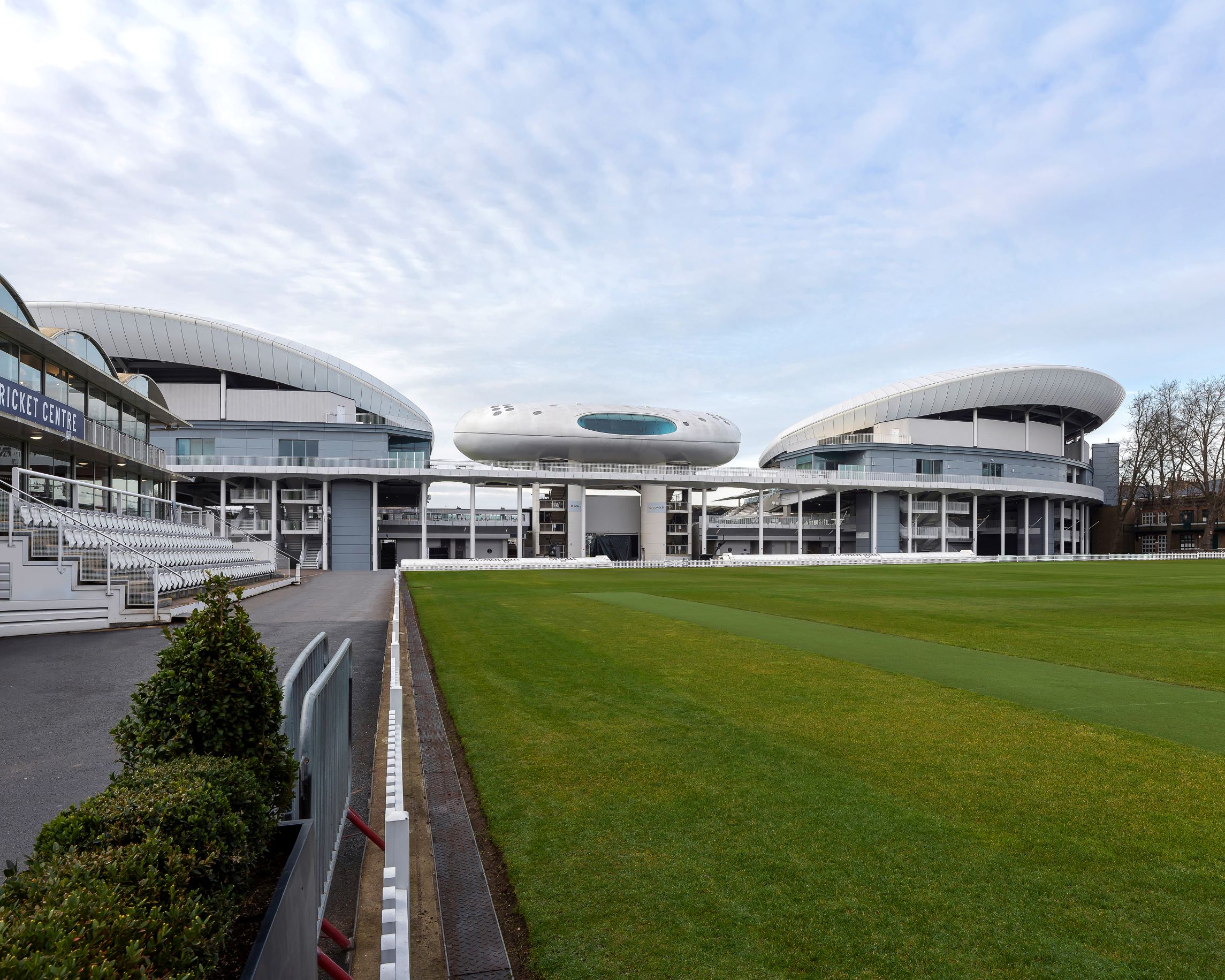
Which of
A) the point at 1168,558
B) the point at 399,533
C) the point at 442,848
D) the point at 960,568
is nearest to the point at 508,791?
the point at 442,848

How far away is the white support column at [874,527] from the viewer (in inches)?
2566

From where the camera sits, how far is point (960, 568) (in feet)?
146

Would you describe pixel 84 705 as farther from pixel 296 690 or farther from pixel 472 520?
pixel 472 520

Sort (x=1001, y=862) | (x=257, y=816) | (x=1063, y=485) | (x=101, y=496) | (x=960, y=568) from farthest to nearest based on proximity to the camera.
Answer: (x=1063, y=485) < (x=960, y=568) < (x=101, y=496) < (x=1001, y=862) < (x=257, y=816)

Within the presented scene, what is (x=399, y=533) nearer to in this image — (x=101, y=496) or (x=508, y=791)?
(x=101, y=496)

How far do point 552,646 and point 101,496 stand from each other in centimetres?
1884

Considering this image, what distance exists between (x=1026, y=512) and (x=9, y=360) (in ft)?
244

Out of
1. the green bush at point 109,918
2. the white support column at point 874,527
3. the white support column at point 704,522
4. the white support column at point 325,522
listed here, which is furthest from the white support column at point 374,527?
the green bush at point 109,918

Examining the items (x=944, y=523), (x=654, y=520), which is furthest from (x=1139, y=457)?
(x=654, y=520)

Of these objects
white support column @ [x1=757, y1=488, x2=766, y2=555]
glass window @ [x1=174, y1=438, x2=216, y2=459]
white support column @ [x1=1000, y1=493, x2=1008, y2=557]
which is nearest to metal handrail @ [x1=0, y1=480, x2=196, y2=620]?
glass window @ [x1=174, y1=438, x2=216, y2=459]

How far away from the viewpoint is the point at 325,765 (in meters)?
4.41

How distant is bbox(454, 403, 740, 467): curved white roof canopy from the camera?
191 feet

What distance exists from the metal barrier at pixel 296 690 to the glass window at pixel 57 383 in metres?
22.8

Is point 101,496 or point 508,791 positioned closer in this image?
point 508,791
